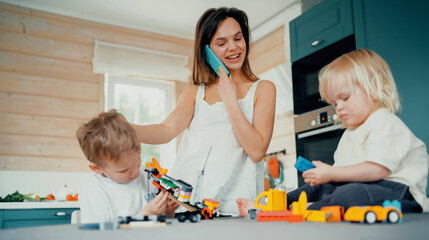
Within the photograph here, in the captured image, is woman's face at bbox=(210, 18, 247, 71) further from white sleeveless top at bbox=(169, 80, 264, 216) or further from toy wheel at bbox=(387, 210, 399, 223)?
toy wheel at bbox=(387, 210, 399, 223)

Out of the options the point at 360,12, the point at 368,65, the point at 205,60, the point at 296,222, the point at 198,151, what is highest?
the point at 360,12

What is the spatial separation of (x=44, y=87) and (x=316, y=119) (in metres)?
2.59

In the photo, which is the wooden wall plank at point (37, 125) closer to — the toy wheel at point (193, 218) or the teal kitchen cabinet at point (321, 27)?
the teal kitchen cabinet at point (321, 27)

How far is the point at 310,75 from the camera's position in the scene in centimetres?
Result: 263

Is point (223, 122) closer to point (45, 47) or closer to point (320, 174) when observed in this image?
point (320, 174)

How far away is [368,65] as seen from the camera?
941mm

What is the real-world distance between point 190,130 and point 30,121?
2.71 metres

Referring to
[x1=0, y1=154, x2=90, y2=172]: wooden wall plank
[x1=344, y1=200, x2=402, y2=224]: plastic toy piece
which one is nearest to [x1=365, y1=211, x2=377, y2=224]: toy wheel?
[x1=344, y1=200, x2=402, y2=224]: plastic toy piece

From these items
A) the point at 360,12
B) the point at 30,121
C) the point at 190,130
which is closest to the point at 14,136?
the point at 30,121

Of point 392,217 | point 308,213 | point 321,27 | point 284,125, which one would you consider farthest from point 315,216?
point 284,125

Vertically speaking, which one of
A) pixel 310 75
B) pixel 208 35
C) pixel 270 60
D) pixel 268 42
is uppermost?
pixel 268 42

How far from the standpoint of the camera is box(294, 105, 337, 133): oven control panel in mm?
2307

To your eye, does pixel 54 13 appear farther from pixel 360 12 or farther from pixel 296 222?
pixel 296 222

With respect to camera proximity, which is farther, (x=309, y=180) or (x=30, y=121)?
(x=30, y=121)
